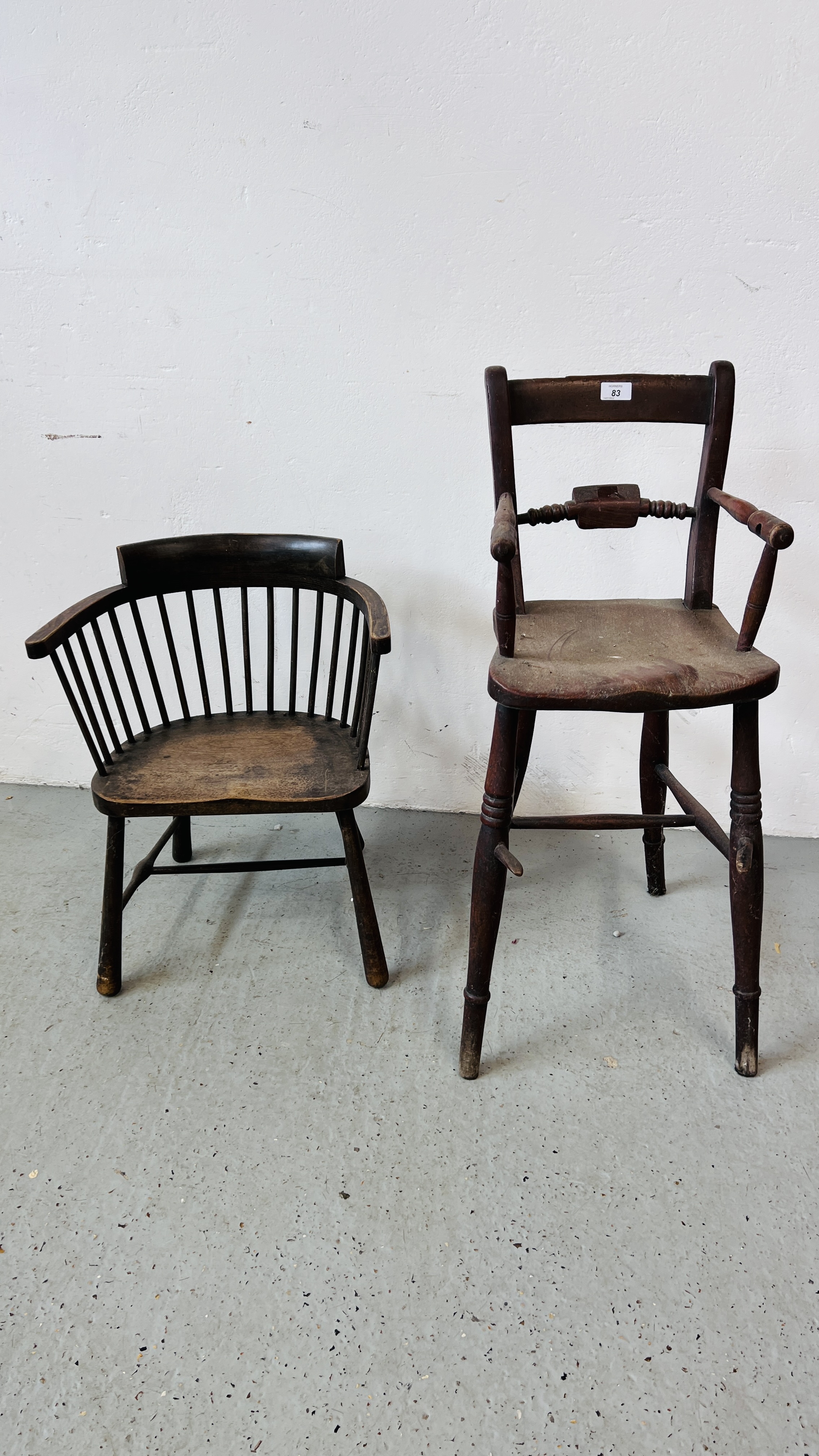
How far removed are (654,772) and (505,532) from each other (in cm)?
74

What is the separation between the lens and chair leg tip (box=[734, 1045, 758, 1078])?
148 cm

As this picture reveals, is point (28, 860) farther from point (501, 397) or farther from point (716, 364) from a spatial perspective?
point (716, 364)

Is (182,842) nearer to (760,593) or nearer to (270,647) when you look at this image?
(270,647)

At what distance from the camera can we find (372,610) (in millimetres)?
1566

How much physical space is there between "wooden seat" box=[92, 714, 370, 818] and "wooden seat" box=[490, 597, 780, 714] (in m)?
0.38

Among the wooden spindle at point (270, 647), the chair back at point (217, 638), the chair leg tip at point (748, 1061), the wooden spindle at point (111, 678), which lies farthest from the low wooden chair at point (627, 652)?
the wooden spindle at point (111, 678)

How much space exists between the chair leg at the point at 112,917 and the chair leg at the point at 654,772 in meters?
1.03

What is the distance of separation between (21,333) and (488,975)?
5.89 ft

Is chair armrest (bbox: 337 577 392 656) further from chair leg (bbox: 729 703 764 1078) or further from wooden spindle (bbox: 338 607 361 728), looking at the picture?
chair leg (bbox: 729 703 764 1078)

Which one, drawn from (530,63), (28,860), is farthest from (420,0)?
(28,860)

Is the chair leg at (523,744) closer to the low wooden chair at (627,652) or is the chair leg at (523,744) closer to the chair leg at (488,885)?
the low wooden chair at (627,652)

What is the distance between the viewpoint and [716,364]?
1521mm

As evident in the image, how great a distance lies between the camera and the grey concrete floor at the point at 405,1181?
3.43 ft

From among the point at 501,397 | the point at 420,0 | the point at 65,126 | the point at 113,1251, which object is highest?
the point at 420,0
